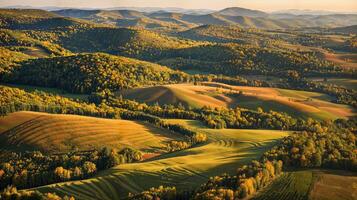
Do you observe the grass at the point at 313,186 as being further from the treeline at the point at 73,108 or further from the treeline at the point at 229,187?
the treeline at the point at 73,108

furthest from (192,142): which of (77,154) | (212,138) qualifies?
(77,154)

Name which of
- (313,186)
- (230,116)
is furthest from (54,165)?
(230,116)

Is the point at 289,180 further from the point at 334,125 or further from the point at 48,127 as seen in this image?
the point at 48,127

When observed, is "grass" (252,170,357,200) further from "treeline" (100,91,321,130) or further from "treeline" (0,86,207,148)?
"treeline" (100,91,321,130)

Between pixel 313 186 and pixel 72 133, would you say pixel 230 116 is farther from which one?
pixel 313 186

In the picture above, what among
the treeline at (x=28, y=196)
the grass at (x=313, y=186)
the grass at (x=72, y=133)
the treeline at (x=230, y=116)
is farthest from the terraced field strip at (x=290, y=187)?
the treeline at (x=230, y=116)

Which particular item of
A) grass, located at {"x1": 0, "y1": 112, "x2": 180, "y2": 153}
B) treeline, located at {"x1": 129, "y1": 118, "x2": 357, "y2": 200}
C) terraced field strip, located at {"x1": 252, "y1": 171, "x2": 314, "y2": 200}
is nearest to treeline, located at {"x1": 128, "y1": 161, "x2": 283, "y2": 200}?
treeline, located at {"x1": 129, "y1": 118, "x2": 357, "y2": 200}
